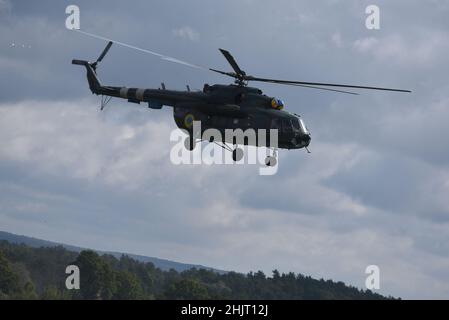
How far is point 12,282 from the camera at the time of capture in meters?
148

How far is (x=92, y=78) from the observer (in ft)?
228

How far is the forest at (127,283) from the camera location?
142 meters

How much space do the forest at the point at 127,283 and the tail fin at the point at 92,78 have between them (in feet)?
215

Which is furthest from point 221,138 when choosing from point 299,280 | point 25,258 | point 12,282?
point 299,280

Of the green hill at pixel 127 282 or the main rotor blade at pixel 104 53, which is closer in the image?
the main rotor blade at pixel 104 53

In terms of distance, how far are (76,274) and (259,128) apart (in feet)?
341

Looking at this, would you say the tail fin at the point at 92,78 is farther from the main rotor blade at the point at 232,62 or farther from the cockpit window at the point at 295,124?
the cockpit window at the point at 295,124

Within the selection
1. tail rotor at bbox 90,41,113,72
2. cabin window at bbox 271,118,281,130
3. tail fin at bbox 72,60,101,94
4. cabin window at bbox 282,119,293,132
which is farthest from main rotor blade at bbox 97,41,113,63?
cabin window at bbox 282,119,293,132

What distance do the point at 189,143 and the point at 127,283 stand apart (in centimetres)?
9656

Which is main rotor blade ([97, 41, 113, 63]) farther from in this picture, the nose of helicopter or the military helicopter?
the nose of helicopter
